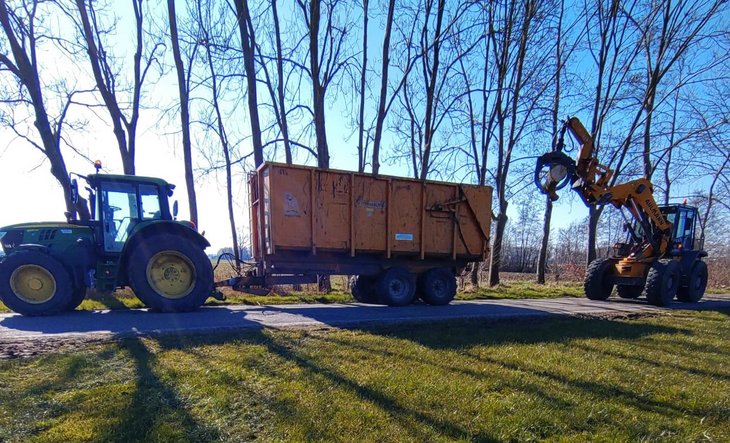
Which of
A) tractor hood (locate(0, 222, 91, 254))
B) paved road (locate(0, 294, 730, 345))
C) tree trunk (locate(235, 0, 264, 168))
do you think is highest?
tree trunk (locate(235, 0, 264, 168))

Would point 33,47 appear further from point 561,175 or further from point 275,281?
point 561,175

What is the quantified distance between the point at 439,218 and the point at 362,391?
7.82 metres

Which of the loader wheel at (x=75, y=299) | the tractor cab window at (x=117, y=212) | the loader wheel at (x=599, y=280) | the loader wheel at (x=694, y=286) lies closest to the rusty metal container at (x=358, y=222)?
the tractor cab window at (x=117, y=212)

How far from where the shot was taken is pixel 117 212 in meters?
8.35

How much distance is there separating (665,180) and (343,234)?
2647 centimetres

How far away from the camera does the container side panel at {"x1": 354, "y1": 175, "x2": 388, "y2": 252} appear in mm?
10258

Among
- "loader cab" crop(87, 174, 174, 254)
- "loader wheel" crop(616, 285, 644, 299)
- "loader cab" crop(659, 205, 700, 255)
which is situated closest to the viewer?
"loader cab" crop(87, 174, 174, 254)

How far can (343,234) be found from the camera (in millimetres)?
10070

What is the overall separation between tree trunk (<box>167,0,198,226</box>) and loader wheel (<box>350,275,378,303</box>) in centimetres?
561

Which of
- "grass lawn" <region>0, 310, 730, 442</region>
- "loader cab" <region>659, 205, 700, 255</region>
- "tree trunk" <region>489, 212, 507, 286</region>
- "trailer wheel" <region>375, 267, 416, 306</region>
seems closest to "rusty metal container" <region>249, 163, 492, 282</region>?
"trailer wheel" <region>375, 267, 416, 306</region>

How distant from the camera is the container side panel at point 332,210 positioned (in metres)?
9.83

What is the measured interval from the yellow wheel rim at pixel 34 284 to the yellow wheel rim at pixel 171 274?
1598mm

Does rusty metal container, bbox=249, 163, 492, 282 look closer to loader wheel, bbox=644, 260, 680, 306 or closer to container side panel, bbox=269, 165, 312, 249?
container side panel, bbox=269, 165, 312, 249

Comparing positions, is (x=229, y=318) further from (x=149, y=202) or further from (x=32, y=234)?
(x=32, y=234)
